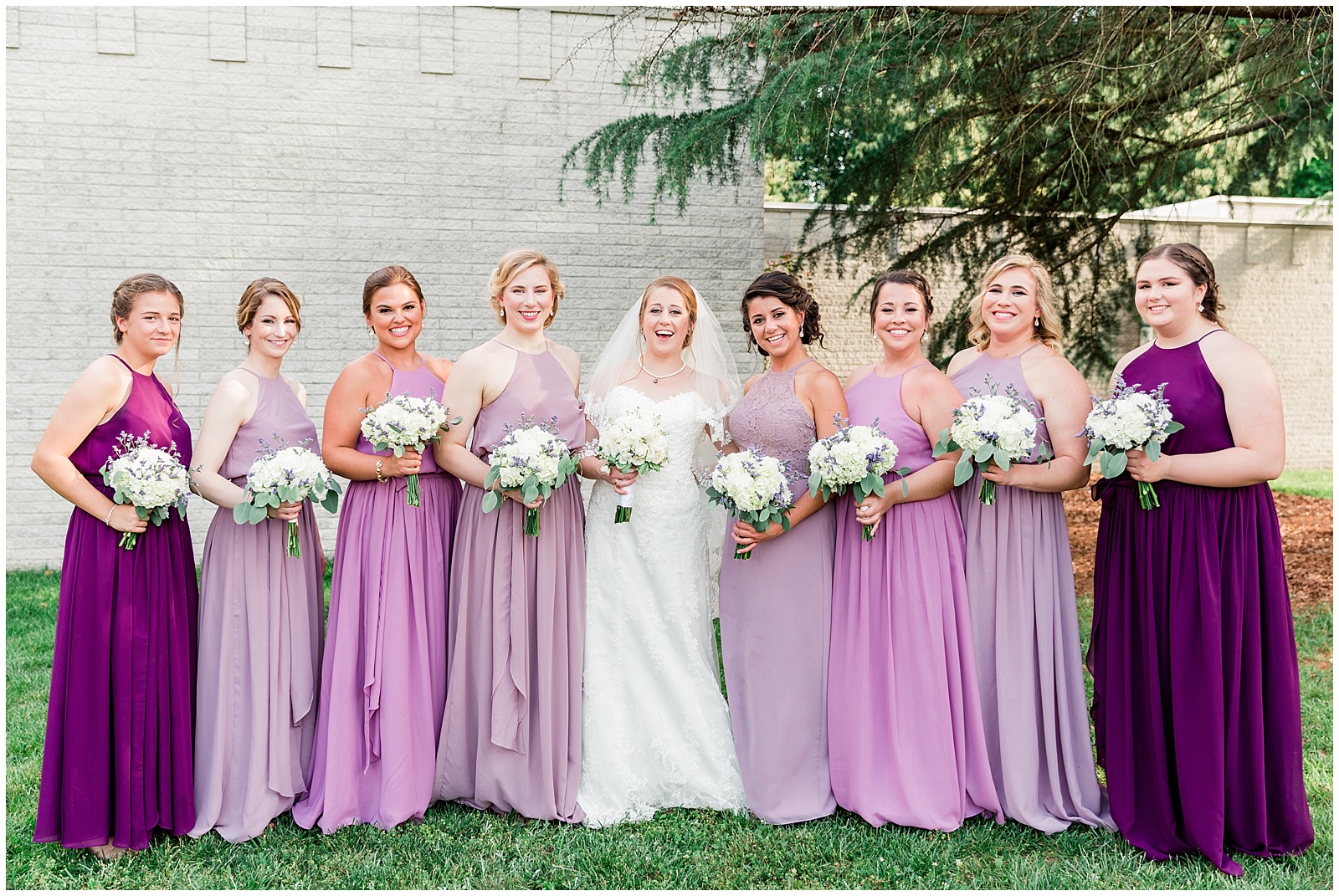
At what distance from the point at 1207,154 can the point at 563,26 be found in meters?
6.07

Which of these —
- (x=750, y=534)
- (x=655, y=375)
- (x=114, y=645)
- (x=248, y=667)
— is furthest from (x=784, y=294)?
(x=114, y=645)

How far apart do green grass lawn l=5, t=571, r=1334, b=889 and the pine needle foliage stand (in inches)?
149

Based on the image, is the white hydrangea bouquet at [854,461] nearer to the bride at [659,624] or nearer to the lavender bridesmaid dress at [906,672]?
the lavender bridesmaid dress at [906,672]

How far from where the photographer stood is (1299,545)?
10.9 meters

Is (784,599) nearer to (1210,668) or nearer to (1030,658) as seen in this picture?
(1030,658)

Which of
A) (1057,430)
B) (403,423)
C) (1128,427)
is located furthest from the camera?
(1057,430)

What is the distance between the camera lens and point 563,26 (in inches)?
377

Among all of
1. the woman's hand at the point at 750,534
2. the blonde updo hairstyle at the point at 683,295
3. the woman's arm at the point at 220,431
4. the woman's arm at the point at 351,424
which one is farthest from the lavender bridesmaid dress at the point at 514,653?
the woman's arm at the point at 220,431

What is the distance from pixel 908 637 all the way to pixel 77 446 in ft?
12.0

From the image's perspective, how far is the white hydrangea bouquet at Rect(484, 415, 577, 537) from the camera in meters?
3.99

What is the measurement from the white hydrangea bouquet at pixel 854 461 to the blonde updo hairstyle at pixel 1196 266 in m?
1.35

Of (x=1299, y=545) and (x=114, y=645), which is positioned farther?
(x=1299, y=545)

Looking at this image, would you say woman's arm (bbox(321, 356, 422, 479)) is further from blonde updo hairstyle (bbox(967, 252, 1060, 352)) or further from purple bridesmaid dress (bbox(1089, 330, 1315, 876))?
purple bridesmaid dress (bbox(1089, 330, 1315, 876))

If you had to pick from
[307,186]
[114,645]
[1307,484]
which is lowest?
Result: [1307,484]
